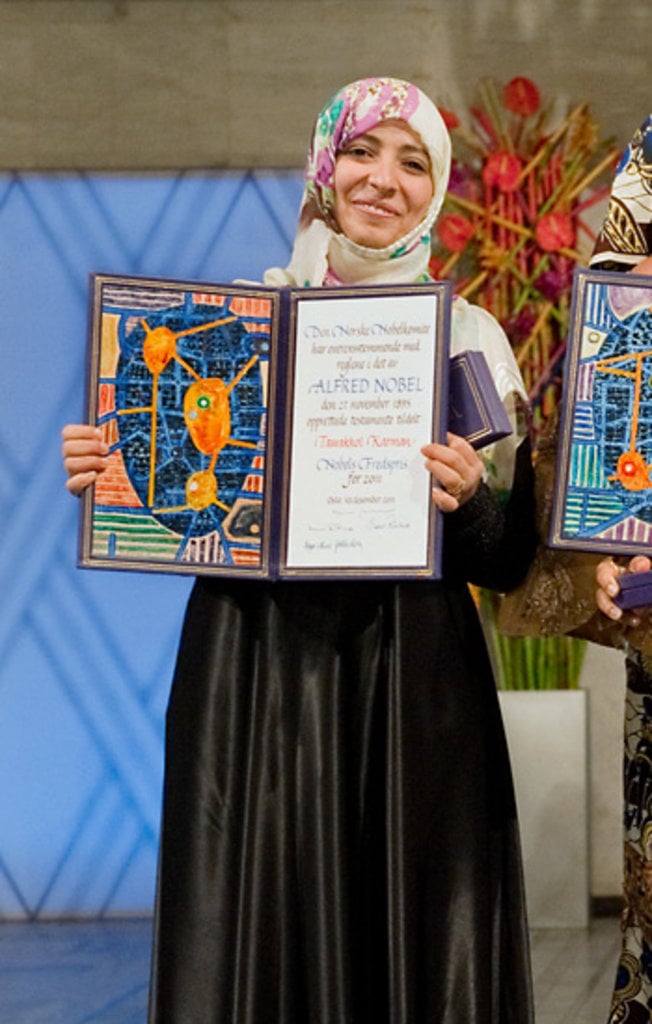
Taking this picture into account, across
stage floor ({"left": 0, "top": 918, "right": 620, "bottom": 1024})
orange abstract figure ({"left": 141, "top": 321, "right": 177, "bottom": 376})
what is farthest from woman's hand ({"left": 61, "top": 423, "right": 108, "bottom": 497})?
stage floor ({"left": 0, "top": 918, "right": 620, "bottom": 1024})

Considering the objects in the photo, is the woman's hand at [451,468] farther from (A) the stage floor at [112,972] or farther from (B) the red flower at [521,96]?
(B) the red flower at [521,96]

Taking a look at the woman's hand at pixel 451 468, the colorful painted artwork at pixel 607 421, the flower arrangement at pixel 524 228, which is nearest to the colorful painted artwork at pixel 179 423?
the woman's hand at pixel 451 468

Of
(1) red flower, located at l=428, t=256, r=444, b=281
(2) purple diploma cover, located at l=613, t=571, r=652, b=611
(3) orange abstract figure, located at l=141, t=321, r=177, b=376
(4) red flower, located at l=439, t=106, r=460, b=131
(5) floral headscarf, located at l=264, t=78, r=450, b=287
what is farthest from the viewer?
(1) red flower, located at l=428, t=256, r=444, b=281

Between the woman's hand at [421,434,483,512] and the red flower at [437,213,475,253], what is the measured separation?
7.96 feet

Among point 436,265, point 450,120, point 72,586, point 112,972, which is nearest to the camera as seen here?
point 112,972

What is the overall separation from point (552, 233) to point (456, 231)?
0.82 feet

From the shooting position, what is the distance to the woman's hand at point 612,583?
236 cm

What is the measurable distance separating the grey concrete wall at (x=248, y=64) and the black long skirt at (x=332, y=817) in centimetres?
256

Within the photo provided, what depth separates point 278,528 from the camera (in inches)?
95.3

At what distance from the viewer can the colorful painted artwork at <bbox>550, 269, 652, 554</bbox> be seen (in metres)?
2.34

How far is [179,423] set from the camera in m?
2.44

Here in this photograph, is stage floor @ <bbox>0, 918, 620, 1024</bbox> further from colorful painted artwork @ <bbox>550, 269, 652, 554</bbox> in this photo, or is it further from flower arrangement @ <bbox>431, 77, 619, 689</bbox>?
colorful painted artwork @ <bbox>550, 269, 652, 554</bbox>
